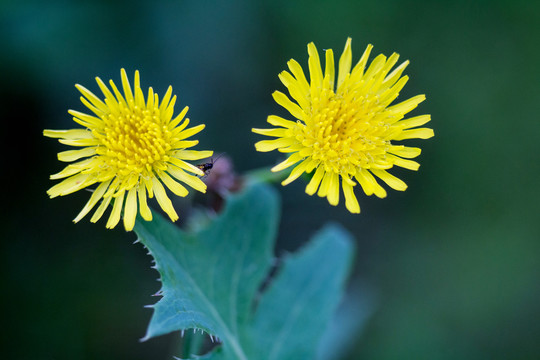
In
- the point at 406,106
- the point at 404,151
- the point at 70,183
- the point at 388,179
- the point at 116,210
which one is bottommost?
the point at 388,179

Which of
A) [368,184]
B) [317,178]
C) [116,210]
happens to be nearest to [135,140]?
[116,210]

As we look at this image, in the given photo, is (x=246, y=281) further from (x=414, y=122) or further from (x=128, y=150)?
(x=414, y=122)

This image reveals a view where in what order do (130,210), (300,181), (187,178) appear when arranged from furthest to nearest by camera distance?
(300,181) → (187,178) → (130,210)

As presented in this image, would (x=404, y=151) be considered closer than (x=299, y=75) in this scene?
No

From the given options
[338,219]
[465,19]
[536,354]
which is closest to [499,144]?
[465,19]

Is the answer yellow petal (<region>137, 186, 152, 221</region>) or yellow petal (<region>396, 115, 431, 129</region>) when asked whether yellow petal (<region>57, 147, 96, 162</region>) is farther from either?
yellow petal (<region>396, 115, 431, 129</region>)

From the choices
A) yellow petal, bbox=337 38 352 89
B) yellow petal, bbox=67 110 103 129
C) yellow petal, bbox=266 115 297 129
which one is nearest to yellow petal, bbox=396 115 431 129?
yellow petal, bbox=337 38 352 89

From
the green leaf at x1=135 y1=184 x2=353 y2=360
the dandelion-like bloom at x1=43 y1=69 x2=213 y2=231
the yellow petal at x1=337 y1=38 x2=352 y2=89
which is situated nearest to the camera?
the green leaf at x1=135 y1=184 x2=353 y2=360
